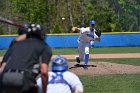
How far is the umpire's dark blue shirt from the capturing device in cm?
498

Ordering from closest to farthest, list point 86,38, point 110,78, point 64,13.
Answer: point 110,78, point 86,38, point 64,13

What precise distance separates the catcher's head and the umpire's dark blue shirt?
0.11 m

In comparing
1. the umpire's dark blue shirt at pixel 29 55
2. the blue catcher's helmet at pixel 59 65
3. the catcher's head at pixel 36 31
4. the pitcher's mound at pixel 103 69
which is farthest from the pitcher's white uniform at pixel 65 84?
the pitcher's mound at pixel 103 69

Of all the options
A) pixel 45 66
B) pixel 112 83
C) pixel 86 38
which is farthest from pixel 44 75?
pixel 86 38

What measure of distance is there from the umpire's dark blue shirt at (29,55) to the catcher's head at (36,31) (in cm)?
11

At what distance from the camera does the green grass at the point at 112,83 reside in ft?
35.8

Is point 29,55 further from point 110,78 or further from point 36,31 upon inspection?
point 110,78

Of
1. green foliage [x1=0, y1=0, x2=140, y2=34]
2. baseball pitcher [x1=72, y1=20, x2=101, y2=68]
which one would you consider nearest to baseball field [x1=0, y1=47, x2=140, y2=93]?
baseball pitcher [x1=72, y1=20, x2=101, y2=68]

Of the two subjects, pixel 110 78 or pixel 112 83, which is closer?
pixel 112 83

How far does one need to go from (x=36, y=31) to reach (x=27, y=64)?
0.41 m

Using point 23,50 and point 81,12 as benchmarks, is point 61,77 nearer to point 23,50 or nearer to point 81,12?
point 23,50

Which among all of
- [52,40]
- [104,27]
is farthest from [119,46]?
[104,27]

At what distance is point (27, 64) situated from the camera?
16.3 feet

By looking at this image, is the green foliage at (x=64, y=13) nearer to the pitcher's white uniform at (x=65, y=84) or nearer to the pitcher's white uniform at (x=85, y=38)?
the pitcher's white uniform at (x=85, y=38)
